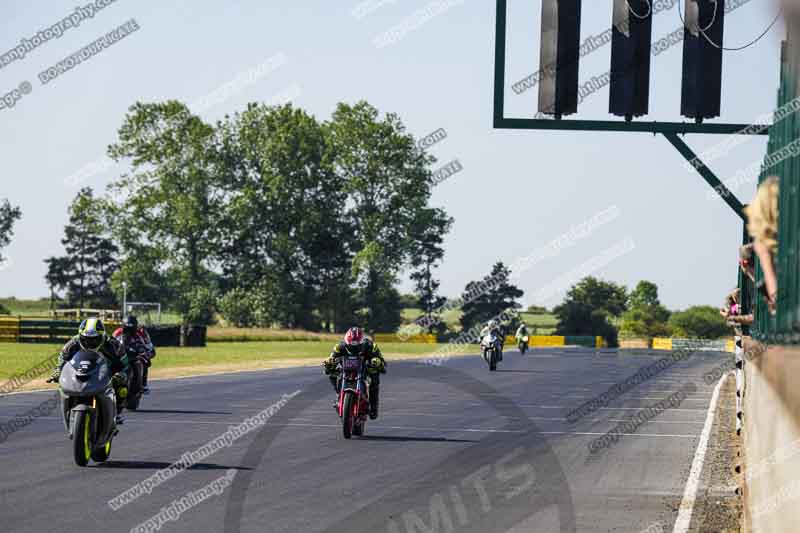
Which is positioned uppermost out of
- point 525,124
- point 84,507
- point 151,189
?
point 151,189

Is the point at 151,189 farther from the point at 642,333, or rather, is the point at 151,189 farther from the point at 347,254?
the point at 642,333

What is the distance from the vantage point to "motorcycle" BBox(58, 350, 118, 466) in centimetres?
1348

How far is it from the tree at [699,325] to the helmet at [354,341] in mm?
146846

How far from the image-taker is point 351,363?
17125 millimetres

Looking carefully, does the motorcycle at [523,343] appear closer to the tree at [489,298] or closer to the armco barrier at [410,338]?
the armco barrier at [410,338]

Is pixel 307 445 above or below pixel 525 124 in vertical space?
below

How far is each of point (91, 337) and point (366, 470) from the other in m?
3.13

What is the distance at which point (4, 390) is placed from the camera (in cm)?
2728

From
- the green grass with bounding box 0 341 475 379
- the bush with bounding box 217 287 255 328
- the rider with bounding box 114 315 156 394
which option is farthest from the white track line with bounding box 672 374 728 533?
the bush with bounding box 217 287 255 328

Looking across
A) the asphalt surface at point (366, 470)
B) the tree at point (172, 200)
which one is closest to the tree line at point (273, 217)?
the tree at point (172, 200)

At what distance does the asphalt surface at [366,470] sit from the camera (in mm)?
10570

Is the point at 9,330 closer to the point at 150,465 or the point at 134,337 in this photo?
the point at 134,337

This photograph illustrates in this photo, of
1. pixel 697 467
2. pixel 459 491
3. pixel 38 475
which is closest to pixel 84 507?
pixel 38 475

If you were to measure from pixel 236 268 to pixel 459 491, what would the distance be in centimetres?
8734
